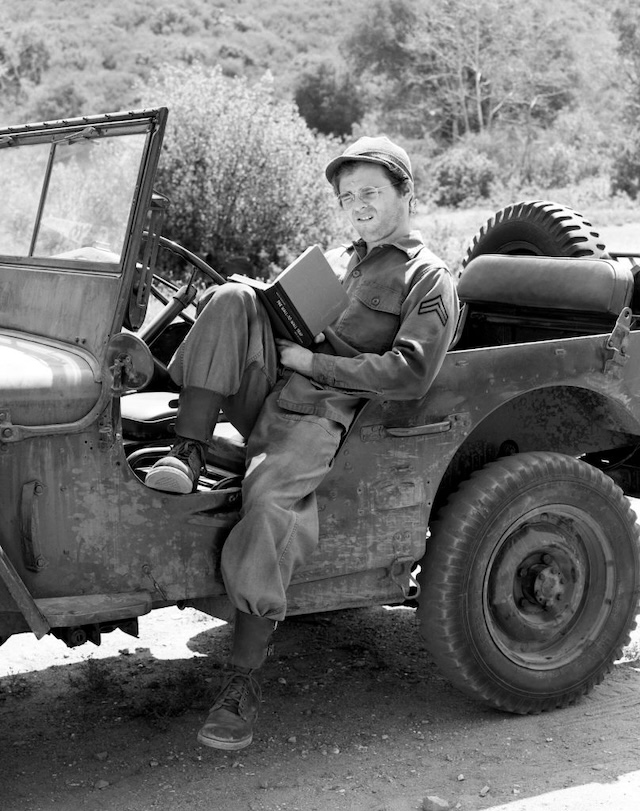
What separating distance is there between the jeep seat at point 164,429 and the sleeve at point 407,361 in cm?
35

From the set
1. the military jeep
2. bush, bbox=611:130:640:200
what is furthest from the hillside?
the military jeep

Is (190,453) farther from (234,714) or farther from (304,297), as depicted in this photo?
(234,714)

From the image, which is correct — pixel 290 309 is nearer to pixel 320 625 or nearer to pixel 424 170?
pixel 320 625

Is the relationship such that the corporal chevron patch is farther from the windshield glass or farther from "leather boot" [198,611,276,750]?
"leather boot" [198,611,276,750]

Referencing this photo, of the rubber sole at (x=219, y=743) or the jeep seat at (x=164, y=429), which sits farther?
the jeep seat at (x=164, y=429)

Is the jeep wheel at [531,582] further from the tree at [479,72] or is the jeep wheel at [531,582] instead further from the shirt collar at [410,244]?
the tree at [479,72]

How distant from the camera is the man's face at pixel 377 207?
11.3 ft

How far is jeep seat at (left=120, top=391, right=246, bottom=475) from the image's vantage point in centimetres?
336

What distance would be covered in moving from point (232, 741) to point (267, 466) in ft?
2.48

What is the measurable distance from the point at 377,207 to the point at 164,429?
102cm

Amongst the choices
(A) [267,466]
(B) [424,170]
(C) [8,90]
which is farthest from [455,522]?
(C) [8,90]

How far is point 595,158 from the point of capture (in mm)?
31203

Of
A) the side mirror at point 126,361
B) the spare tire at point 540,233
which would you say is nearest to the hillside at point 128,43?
the spare tire at point 540,233

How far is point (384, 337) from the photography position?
133 inches
